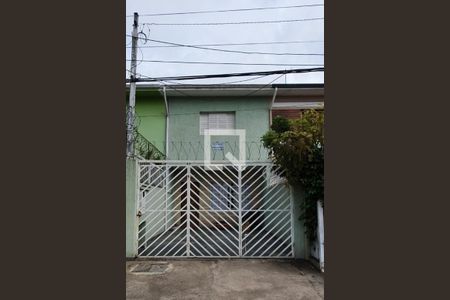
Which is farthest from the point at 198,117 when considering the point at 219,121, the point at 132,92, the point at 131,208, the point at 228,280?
the point at 228,280

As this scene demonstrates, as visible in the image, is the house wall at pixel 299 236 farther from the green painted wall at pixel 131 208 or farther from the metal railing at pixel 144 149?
the metal railing at pixel 144 149

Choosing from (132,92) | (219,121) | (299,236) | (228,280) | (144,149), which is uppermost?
(132,92)

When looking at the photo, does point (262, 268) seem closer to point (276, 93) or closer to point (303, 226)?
point (303, 226)

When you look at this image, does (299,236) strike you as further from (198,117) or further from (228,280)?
(198,117)

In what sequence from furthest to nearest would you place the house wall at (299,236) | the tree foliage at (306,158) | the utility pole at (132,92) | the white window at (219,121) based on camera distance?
1. the white window at (219,121)
2. the utility pole at (132,92)
3. the house wall at (299,236)
4. the tree foliage at (306,158)

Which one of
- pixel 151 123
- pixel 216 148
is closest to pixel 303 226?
pixel 216 148

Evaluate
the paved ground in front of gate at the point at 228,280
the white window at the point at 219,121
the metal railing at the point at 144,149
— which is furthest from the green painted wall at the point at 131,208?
the white window at the point at 219,121

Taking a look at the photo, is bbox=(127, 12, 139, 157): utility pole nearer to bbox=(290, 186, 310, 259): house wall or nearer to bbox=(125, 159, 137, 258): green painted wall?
bbox=(125, 159, 137, 258): green painted wall

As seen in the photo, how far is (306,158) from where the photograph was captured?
628 cm

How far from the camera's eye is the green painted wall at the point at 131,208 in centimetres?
670

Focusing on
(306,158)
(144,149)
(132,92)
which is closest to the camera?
(306,158)

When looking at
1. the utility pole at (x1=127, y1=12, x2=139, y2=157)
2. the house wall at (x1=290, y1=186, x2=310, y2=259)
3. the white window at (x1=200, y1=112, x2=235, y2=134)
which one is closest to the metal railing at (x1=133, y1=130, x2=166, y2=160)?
the utility pole at (x1=127, y1=12, x2=139, y2=157)

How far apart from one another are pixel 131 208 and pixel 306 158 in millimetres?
3592

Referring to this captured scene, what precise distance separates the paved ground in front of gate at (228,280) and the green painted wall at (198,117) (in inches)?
232
